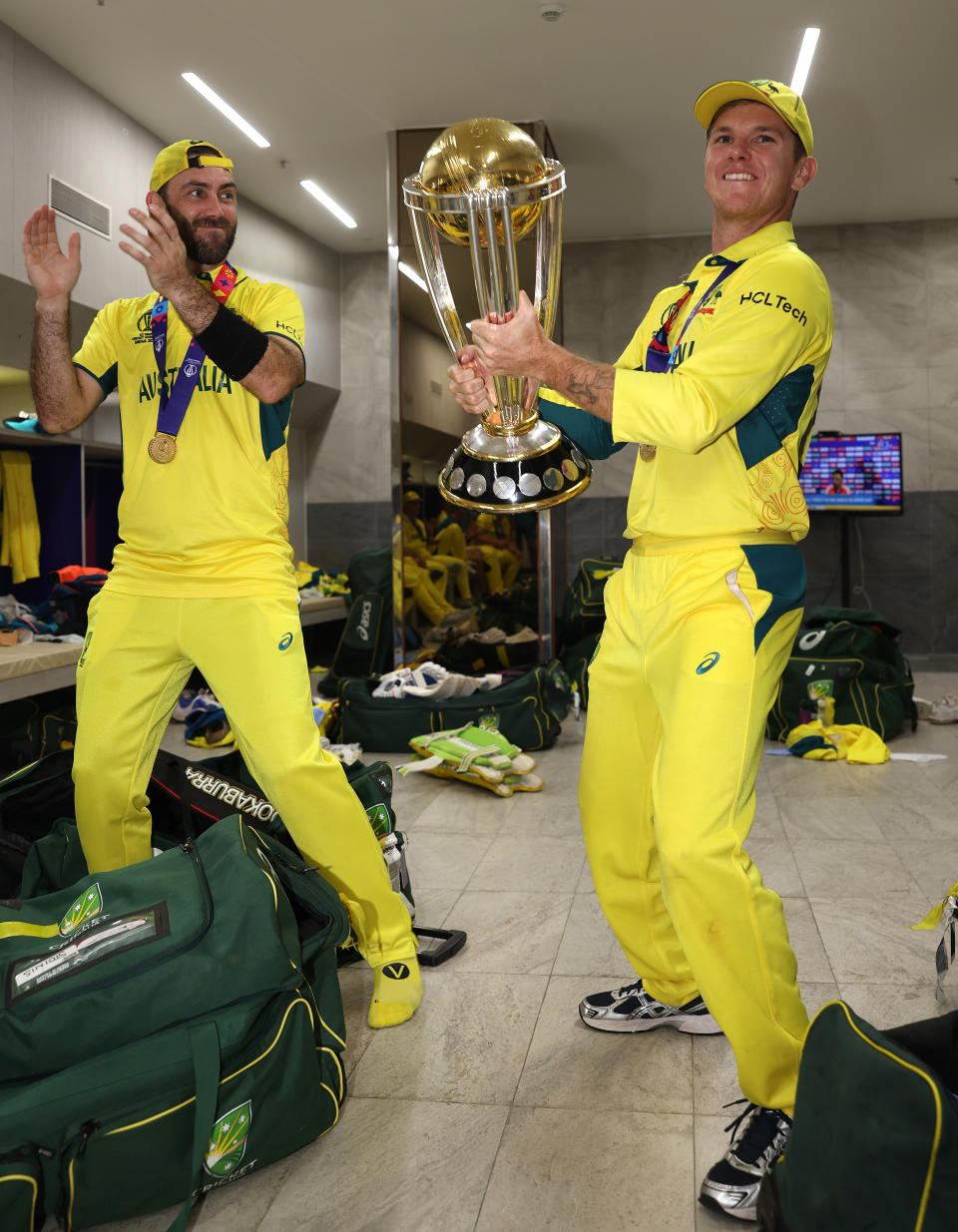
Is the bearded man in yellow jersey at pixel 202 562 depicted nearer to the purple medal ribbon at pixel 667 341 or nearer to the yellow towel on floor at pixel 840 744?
the purple medal ribbon at pixel 667 341

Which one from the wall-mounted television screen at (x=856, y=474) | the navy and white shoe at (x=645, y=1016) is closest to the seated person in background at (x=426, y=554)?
the wall-mounted television screen at (x=856, y=474)

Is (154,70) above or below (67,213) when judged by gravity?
above

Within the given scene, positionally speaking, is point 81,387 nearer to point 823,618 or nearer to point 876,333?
point 823,618

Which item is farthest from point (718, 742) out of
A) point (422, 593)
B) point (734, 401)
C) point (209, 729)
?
point (422, 593)

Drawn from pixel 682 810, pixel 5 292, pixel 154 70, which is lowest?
pixel 682 810

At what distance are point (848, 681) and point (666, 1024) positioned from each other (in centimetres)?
365

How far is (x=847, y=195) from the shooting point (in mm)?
8461

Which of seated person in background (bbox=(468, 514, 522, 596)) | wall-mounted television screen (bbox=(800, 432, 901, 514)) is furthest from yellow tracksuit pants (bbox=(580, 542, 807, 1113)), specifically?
wall-mounted television screen (bbox=(800, 432, 901, 514))

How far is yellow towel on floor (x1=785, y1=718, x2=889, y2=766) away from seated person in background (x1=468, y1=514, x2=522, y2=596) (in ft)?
7.14

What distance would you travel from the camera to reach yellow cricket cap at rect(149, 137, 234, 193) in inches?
90.3

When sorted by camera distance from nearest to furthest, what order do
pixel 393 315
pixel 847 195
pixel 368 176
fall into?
pixel 393 315
pixel 368 176
pixel 847 195

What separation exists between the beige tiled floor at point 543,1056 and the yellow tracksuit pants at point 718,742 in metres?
0.30

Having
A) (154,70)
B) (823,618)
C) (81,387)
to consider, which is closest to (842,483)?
(823,618)

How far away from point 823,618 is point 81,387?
4.63 meters
